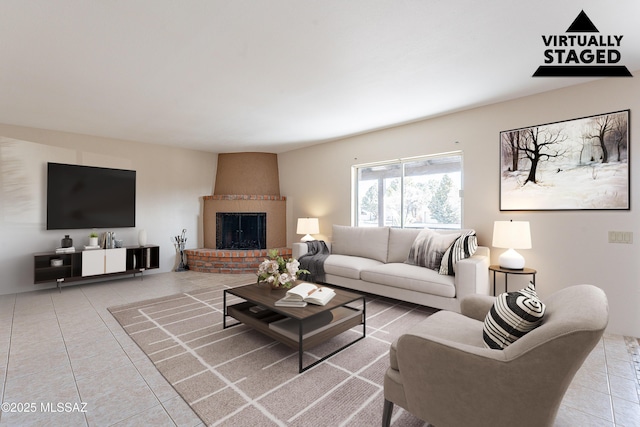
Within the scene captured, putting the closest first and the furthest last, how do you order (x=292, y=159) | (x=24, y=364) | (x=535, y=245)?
1. (x=24, y=364)
2. (x=535, y=245)
3. (x=292, y=159)

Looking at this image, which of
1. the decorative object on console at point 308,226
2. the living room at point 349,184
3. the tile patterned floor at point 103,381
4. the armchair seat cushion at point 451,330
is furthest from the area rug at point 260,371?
the decorative object on console at point 308,226

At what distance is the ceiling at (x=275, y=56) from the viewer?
6.15 feet

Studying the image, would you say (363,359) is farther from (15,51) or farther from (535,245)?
(15,51)

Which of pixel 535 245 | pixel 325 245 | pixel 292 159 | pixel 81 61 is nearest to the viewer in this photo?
pixel 81 61

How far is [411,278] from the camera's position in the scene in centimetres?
324

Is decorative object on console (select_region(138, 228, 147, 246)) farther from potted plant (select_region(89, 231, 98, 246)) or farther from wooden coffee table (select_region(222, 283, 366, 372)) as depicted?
wooden coffee table (select_region(222, 283, 366, 372))

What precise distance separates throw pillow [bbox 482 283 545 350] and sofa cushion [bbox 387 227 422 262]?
8.17ft

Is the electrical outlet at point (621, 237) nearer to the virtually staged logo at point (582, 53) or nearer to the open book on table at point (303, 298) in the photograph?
the virtually staged logo at point (582, 53)

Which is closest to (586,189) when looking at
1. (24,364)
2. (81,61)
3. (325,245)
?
(325,245)

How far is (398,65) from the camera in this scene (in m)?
2.57

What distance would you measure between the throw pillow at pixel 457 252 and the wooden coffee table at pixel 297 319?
1.21 m

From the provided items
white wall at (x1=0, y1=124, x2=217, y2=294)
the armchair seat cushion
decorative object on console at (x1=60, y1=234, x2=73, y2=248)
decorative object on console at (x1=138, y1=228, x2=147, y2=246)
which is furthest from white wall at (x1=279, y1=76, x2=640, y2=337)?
decorative object on console at (x1=60, y1=234, x2=73, y2=248)

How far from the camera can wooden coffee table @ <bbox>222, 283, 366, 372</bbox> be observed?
2.17m

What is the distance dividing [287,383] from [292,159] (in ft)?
15.8
